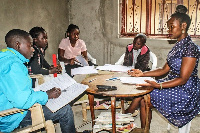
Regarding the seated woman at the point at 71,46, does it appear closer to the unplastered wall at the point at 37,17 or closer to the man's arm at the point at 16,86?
the unplastered wall at the point at 37,17

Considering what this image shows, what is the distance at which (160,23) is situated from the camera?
17.0 feet

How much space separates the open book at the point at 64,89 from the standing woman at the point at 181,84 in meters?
0.83

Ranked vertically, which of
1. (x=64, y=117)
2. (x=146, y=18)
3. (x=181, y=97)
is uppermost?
(x=146, y=18)

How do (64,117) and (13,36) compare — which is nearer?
(13,36)

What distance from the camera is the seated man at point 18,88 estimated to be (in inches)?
60.8

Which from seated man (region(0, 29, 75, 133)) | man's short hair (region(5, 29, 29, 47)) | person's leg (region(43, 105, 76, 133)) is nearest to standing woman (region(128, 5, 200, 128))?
person's leg (region(43, 105, 76, 133))

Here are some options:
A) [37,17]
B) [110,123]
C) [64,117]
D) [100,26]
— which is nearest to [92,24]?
[100,26]

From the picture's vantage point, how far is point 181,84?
228 centimetres

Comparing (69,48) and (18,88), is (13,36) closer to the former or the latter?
(18,88)

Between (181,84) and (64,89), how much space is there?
1.38 meters

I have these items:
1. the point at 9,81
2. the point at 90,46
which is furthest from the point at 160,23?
the point at 9,81

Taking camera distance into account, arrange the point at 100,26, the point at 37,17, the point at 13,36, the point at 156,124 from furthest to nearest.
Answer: the point at 100,26 → the point at 37,17 → the point at 156,124 → the point at 13,36

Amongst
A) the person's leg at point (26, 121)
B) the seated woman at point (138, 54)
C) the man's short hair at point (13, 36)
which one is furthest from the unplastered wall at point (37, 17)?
the seated woman at point (138, 54)

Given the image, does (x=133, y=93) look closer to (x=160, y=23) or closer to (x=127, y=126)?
(x=127, y=126)
